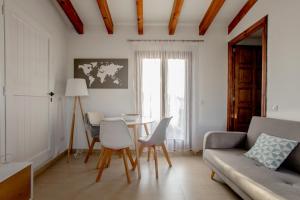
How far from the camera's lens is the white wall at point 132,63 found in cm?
402

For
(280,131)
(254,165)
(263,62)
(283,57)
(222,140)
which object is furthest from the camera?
(263,62)

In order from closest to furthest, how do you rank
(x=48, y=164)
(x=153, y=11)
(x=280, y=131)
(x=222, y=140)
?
(x=280, y=131) → (x=222, y=140) → (x=48, y=164) → (x=153, y=11)

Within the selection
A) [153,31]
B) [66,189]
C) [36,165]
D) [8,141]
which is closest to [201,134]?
[153,31]

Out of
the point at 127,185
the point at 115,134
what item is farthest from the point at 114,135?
the point at 127,185

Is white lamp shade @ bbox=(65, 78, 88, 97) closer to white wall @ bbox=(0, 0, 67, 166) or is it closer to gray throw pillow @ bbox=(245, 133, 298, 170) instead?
white wall @ bbox=(0, 0, 67, 166)

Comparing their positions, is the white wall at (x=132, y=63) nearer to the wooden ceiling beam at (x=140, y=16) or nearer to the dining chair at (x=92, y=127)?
the wooden ceiling beam at (x=140, y=16)

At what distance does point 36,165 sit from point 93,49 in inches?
89.1

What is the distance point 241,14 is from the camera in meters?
3.51

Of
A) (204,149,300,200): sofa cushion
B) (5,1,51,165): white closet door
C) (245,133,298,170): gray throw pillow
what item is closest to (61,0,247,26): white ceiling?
(5,1,51,165): white closet door

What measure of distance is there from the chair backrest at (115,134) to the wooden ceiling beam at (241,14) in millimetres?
2640

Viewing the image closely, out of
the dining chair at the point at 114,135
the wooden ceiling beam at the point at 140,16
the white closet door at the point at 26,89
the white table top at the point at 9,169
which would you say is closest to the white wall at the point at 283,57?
the wooden ceiling beam at the point at 140,16

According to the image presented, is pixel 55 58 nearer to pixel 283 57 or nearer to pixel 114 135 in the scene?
pixel 114 135

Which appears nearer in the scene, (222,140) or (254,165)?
(254,165)

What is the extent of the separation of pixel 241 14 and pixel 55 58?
323cm
